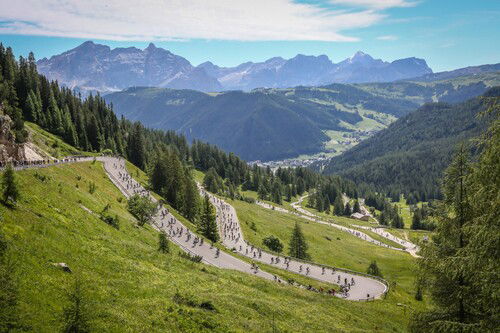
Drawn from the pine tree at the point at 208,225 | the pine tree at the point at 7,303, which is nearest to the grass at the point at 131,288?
the pine tree at the point at 7,303

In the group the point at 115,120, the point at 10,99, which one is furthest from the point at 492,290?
the point at 115,120

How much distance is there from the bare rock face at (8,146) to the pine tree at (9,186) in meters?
36.2

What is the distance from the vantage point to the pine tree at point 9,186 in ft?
103

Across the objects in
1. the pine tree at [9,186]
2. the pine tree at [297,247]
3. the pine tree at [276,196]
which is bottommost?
the pine tree at [276,196]

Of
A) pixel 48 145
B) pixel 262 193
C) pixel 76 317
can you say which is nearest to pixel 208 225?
pixel 48 145

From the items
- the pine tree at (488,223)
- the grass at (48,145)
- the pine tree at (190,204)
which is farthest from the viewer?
the grass at (48,145)

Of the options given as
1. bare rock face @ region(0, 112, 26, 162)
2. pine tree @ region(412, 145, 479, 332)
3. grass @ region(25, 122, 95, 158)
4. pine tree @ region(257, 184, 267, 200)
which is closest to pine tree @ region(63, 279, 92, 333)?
pine tree @ region(412, 145, 479, 332)

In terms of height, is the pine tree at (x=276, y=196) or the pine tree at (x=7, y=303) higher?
the pine tree at (x=7, y=303)

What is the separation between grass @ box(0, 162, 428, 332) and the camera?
2294 centimetres

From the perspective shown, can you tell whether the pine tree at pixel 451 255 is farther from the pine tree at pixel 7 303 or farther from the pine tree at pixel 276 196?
the pine tree at pixel 276 196

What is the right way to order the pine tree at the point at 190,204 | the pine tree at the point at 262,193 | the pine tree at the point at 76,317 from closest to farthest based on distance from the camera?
the pine tree at the point at 76,317 → the pine tree at the point at 190,204 → the pine tree at the point at 262,193

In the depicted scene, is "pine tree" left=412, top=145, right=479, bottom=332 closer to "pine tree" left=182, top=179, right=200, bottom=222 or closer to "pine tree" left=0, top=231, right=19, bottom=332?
"pine tree" left=0, top=231, right=19, bottom=332

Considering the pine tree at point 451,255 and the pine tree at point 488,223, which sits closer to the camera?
the pine tree at point 488,223

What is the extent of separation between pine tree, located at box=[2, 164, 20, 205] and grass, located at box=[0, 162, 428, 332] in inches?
48.5
